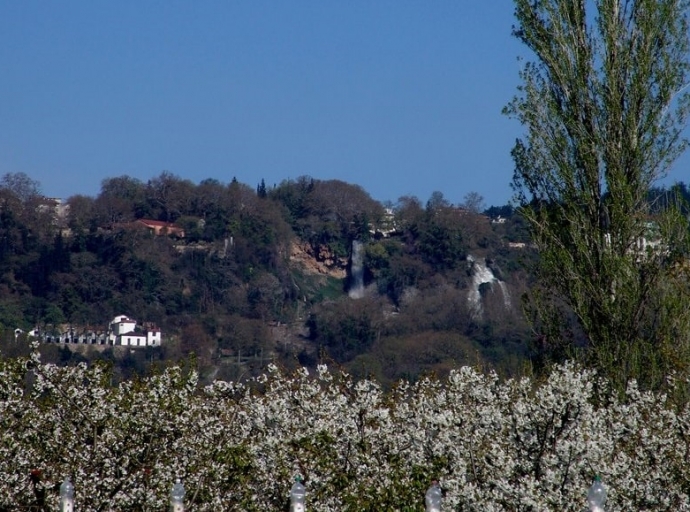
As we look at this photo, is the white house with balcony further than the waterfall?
No

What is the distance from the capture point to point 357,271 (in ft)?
506

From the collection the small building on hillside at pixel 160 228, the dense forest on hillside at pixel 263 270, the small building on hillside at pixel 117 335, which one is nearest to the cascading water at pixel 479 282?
the dense forest on hillside at pixel 263 270

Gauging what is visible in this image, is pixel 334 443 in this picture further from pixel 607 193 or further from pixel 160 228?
pixel 160 228

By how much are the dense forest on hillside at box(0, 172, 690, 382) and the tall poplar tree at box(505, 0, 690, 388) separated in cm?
8293

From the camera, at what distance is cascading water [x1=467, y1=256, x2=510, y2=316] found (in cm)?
12506

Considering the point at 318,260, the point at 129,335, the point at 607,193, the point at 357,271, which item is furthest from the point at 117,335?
the point at 607,193

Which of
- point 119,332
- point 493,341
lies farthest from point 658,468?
point 119,332

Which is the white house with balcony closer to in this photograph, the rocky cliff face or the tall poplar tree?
the rocky cliff face

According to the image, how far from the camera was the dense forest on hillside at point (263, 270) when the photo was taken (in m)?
120

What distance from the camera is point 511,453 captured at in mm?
13453

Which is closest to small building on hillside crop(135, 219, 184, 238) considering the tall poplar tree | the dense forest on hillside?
the dense forest on hillside

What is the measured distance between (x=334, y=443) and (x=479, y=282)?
411ft

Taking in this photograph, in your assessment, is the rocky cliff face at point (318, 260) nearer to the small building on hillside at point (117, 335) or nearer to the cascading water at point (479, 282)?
the cascading water at point (479, 282)

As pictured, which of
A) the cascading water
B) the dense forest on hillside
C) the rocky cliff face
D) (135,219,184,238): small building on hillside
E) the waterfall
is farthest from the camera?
the rocky cliff face
